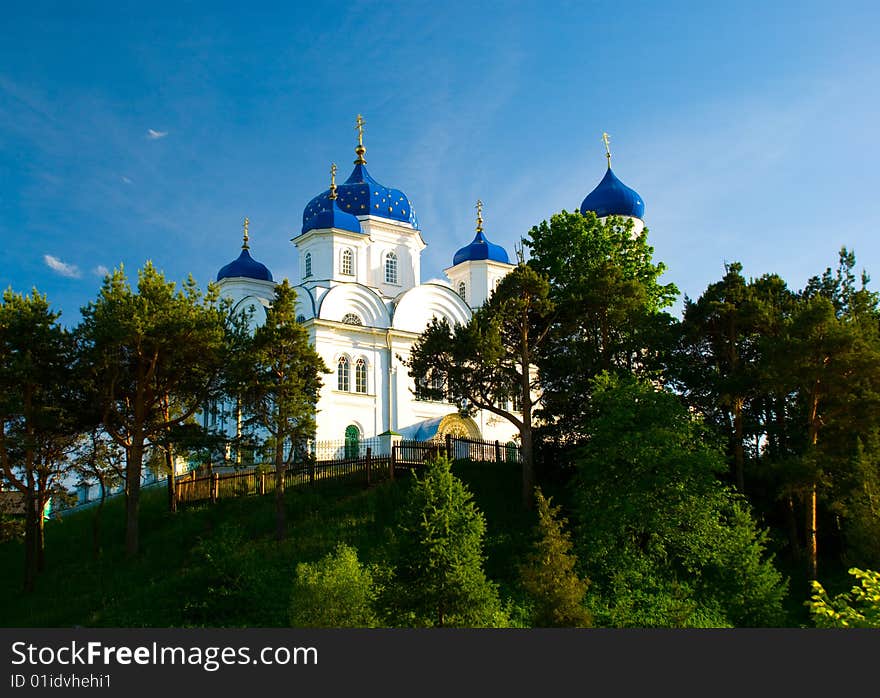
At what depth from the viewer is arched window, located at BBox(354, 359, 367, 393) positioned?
1280 inches

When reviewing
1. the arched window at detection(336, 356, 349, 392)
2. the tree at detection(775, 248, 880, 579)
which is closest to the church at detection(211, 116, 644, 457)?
the arched window at detection(336, 356, 349, 392)

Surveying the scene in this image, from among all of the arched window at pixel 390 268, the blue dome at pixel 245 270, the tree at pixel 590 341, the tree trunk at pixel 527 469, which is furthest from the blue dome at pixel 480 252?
the tree trunk at pixel 527 469

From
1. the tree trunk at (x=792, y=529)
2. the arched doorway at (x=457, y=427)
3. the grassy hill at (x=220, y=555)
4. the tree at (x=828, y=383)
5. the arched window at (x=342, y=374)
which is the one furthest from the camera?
the arched doorway at (x=457, y=427)

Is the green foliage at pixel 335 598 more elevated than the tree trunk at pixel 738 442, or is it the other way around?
the tree trunk at pixel 738 442

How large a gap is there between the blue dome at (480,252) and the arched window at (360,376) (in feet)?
35.7

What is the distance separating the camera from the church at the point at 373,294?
32031mm

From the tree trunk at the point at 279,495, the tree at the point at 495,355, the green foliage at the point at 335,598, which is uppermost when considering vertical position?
the tree at the point at 495,355

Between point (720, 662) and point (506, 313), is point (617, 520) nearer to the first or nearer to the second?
point (506, 313)

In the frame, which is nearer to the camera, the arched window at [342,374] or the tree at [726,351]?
the tree at [726,351]

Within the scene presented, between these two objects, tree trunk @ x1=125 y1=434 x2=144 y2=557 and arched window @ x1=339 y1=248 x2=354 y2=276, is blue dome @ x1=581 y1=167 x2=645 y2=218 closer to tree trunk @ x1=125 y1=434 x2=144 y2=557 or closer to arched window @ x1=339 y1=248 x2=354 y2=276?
arched window @ x1=339 y1=248 x2=354 y2=276

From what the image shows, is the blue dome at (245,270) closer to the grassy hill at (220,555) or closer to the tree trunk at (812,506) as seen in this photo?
the grassy hill at (220,555)

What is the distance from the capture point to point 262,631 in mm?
9688

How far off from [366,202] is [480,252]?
6411 mm

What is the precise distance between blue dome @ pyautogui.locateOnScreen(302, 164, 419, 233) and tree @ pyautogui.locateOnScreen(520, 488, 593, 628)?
86.5 feet
